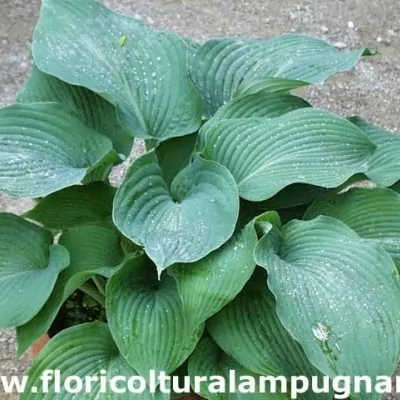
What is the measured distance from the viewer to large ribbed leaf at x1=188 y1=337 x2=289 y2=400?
1016mm

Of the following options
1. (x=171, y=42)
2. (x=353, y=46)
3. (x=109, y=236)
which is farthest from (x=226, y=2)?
(x=109, y=236)

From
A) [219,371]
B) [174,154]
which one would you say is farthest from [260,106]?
[219,371]

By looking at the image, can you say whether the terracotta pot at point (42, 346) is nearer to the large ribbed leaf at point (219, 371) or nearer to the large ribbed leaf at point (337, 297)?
the large ribbed leaf at point (219, 371)

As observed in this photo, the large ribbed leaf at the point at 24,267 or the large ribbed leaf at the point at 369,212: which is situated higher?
the large ribbed leaf at the point at 369,212

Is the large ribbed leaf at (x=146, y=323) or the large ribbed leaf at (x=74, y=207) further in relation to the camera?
the large ribbed leaf at (x=74, y=207)

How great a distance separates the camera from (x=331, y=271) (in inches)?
38.4

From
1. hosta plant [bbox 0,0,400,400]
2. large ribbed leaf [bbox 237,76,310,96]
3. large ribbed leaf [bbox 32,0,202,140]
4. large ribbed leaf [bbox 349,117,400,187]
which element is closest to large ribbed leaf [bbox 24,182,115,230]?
hosta plant [bbox 0,0,400,400]

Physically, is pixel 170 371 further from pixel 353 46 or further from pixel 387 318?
pixel 353 46

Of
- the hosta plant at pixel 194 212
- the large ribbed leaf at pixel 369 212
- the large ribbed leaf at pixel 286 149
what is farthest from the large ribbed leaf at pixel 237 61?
the large ribbed leaf at pixel 369 212

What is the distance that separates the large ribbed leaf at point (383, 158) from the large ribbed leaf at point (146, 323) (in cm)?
33

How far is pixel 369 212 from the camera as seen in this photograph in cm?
108

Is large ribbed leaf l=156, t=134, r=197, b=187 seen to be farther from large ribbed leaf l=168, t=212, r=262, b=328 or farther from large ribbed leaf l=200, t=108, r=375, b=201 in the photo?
large ribbed leaf l=168, t=212, r=262, b=328

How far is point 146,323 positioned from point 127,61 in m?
0.39

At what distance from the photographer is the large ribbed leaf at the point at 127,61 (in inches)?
44.8
